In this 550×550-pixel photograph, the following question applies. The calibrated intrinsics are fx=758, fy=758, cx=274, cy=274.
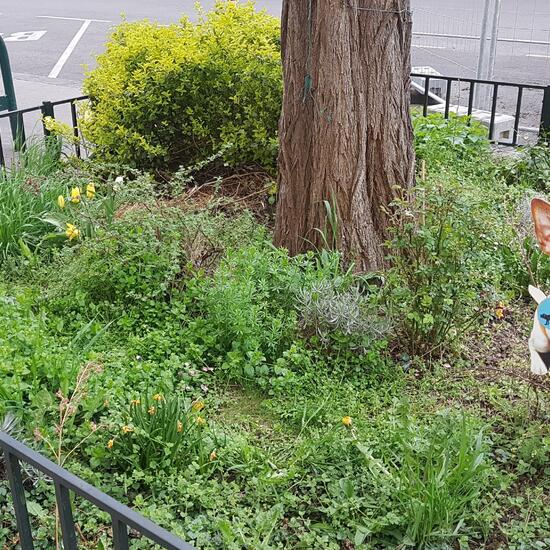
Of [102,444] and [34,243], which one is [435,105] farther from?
[102,444]

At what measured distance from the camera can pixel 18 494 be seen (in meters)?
1.94

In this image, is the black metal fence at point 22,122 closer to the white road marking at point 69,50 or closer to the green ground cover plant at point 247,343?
the green ground cover plant at point 247,343

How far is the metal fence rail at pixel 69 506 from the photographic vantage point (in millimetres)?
1551

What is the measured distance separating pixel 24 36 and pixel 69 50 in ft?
8.83

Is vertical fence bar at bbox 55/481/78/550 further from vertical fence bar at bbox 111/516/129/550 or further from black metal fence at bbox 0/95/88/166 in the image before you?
black metal fence at bbox 0/95/88/166

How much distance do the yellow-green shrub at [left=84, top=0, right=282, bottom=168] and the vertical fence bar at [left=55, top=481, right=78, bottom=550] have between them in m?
4.36

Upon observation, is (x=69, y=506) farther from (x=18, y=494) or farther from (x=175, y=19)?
(x=175, y=19)

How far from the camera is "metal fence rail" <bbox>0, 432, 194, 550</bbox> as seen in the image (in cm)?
155

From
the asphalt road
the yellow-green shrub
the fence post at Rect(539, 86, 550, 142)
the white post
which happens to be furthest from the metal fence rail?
the asphalt road

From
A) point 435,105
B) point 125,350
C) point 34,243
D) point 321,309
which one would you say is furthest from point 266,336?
point 435,105

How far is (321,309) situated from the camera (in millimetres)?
4008

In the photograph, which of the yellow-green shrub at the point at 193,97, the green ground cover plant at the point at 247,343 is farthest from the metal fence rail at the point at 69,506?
the yellow-green shrub at the point at 193,97

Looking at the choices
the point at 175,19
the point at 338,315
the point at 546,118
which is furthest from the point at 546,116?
the point at 175,19

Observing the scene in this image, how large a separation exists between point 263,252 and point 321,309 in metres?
0.79
